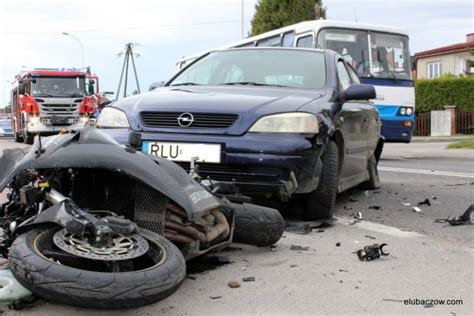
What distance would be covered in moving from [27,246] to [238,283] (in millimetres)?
1183

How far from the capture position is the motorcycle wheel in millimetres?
2373

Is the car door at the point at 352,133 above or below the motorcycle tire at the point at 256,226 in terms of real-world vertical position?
above

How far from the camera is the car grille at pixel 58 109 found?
22.8 metres

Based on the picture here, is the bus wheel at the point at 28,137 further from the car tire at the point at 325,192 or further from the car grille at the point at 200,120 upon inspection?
the car tire at the point at 325,192

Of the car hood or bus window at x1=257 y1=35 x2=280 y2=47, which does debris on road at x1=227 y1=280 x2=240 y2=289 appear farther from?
bus window at x1=257 y1=35 x2=280 y2=47

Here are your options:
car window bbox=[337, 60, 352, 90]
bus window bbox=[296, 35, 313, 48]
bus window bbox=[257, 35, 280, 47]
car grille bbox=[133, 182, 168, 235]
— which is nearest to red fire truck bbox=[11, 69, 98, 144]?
bus window bbox=[257, 35, 280, 47]

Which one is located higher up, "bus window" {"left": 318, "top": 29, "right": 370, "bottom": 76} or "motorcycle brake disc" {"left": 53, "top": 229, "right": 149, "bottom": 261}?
"bus window" {"left": 318, "top": 29, "right": 370, "bottom": 76}

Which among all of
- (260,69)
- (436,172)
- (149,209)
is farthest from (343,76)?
(436,172)

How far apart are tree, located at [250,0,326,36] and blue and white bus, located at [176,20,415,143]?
22386 mm

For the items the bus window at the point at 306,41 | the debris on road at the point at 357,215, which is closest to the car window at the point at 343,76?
the debris on road at the point at 357,215

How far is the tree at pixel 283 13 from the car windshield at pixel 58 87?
618 inches

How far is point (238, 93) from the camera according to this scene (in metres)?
5.03

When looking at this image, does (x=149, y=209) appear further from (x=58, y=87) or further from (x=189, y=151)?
(x=58, y=87)

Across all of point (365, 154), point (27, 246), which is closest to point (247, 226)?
point (27, 246)
